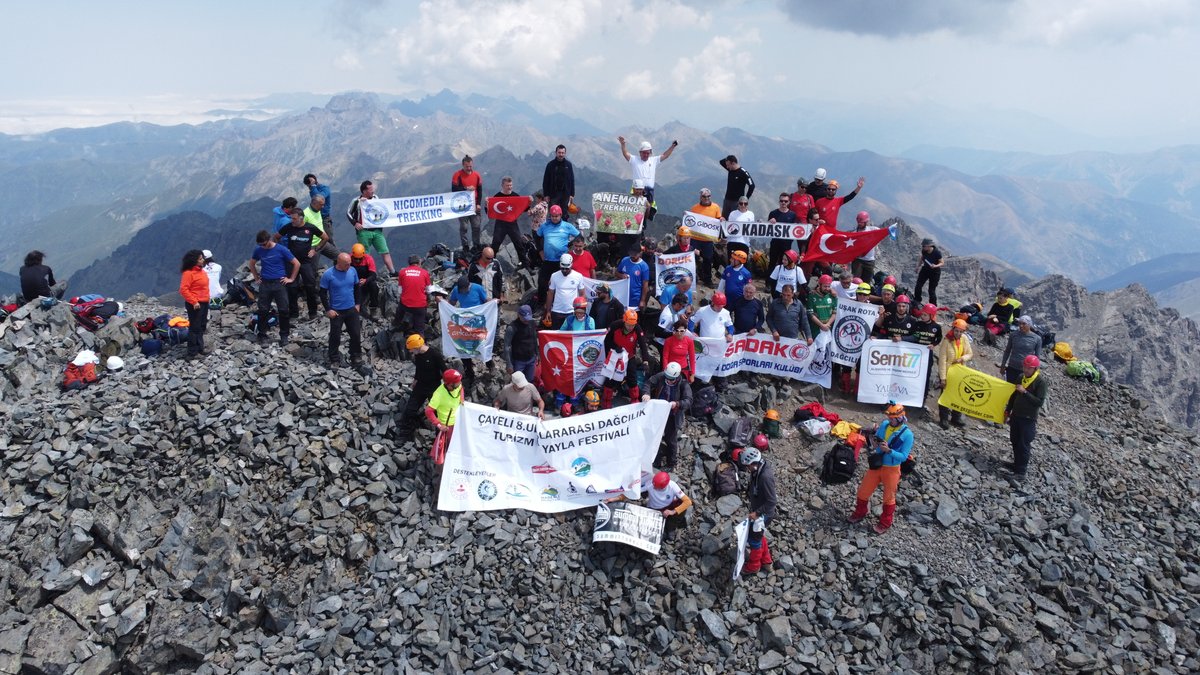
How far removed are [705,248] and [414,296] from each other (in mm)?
11443

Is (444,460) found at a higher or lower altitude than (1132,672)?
higher

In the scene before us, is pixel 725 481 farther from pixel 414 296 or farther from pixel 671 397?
pixel 414 296

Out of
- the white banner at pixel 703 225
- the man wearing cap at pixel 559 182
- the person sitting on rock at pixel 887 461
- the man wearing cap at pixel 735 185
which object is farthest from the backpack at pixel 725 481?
the man wearing cap at pixel 559 182

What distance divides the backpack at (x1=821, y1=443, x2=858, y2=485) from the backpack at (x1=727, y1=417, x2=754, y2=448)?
2.09 meters

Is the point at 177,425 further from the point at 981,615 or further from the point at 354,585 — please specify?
the point at 981,615

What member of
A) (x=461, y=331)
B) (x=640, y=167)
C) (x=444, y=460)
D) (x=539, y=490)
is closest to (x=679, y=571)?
(x=539, y=490)

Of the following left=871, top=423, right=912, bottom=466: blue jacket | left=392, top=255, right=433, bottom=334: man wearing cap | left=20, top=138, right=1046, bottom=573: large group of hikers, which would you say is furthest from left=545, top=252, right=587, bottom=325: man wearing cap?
left=871, top=423, right=912, bottom=466: blue jacket

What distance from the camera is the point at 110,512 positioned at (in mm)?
14273

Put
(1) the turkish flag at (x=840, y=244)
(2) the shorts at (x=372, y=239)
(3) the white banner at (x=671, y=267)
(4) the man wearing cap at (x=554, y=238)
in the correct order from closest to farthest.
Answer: (4) the man wearing cap at (x=554, y=238), (3) the white banner at (x=671, y=267), (1) the turkish flag at (x=840, y=244), (2) the shorts at (x=372, y=239)

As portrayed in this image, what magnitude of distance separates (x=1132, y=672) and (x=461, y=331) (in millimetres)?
17232

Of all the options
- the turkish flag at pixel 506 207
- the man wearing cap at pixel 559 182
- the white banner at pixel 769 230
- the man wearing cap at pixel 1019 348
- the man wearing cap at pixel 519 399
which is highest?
the man wearing cap at pixel 559 182

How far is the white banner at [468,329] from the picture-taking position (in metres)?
17.2

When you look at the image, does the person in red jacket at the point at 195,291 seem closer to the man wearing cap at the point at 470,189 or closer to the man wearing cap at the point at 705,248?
the man wearing cap at the point at 470,189

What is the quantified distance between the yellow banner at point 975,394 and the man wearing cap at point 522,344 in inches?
477
